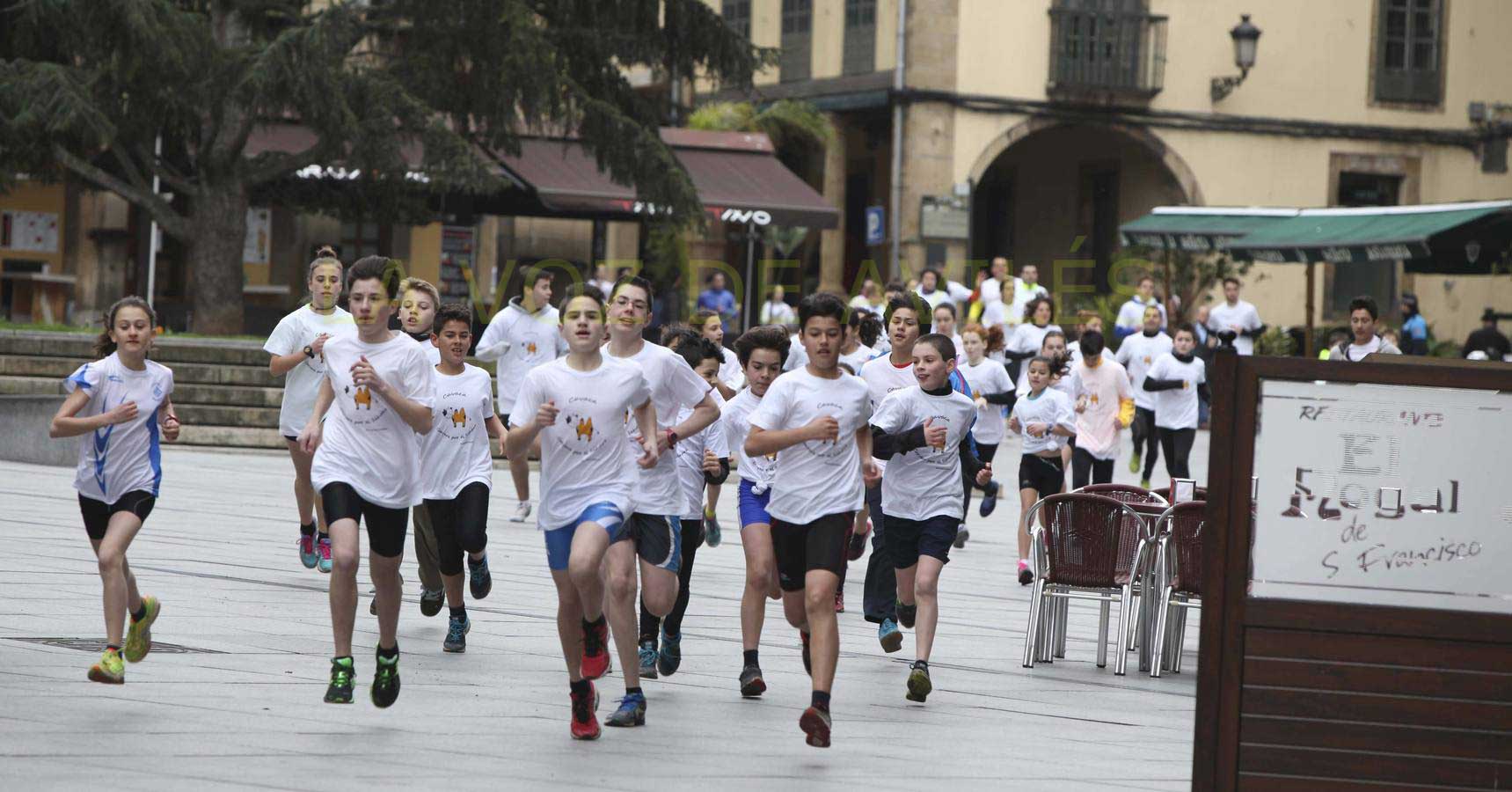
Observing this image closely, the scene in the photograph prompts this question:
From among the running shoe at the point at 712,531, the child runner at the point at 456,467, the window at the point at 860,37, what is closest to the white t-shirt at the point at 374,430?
the child runner at the point at 456,467

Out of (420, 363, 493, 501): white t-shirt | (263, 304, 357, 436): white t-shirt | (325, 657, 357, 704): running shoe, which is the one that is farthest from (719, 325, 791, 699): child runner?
(263, 304, 357, 436): white t-shirt

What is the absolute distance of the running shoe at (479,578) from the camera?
9.96 metres

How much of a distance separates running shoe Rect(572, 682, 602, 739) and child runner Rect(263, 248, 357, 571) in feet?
12.4

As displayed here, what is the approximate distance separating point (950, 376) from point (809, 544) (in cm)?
205

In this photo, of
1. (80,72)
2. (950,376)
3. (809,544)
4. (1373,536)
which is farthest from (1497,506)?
(80,72)

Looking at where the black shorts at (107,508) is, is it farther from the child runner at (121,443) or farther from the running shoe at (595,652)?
the running shoe at (595,652)

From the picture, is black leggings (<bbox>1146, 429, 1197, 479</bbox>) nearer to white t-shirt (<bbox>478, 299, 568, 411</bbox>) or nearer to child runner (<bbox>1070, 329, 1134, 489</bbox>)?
child runner (<bbox>1070, 329, 1134, 489</bbox>)

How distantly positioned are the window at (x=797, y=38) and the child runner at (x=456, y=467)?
28.6 metres

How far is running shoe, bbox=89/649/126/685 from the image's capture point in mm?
7824

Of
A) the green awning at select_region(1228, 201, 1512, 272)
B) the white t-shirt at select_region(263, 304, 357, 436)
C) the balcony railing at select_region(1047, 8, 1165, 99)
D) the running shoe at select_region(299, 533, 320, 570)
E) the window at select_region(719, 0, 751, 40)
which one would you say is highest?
the window at select_region(719, 0, 751, 40)

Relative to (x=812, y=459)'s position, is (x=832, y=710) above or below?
below

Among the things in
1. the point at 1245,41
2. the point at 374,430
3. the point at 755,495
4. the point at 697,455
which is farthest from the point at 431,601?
the point at 1245,41

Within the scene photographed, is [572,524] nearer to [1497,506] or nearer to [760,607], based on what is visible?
[760,607]

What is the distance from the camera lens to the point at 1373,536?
604 centimetres
